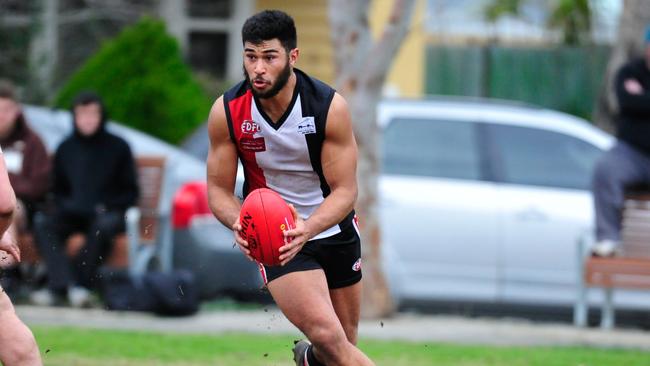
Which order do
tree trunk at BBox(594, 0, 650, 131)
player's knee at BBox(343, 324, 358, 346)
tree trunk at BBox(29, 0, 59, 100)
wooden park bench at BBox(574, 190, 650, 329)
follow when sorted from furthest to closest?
tree trunk at BBox(29, 0, 59, 100)
tree trunk at BBox(594, 0, 650, 131)
wooden park bench at BBox(574, 190, 650, 329)
player's knee at BBox(343, 324, 358, 346)

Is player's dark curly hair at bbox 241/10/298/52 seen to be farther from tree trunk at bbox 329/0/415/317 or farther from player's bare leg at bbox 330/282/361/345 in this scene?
tree trunk at bbox 329/0/415/317

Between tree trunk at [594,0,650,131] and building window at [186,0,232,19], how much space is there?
708 cm

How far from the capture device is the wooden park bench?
39.7 feet

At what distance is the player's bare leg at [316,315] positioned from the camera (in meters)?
6.99

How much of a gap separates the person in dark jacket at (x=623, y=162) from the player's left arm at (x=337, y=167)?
5.48 metres

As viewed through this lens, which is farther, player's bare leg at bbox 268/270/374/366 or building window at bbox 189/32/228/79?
building window at bbox 189/32/228/79

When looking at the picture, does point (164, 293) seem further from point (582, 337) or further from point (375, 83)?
point (582, 337)

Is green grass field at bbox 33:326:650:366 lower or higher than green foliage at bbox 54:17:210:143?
lower

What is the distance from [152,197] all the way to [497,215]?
3161 mm

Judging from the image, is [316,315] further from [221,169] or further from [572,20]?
[572,20]

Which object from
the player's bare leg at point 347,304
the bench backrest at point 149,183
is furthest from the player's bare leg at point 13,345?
the bench backrest at point 149,183

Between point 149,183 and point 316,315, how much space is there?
6.44 m

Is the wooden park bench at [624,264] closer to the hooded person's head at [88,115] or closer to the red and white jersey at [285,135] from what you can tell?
the hooded person's head at [88,115]

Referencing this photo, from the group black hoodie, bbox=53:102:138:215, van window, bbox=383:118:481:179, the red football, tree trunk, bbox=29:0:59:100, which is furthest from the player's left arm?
tree trunk, bbox=29:0:59:100
